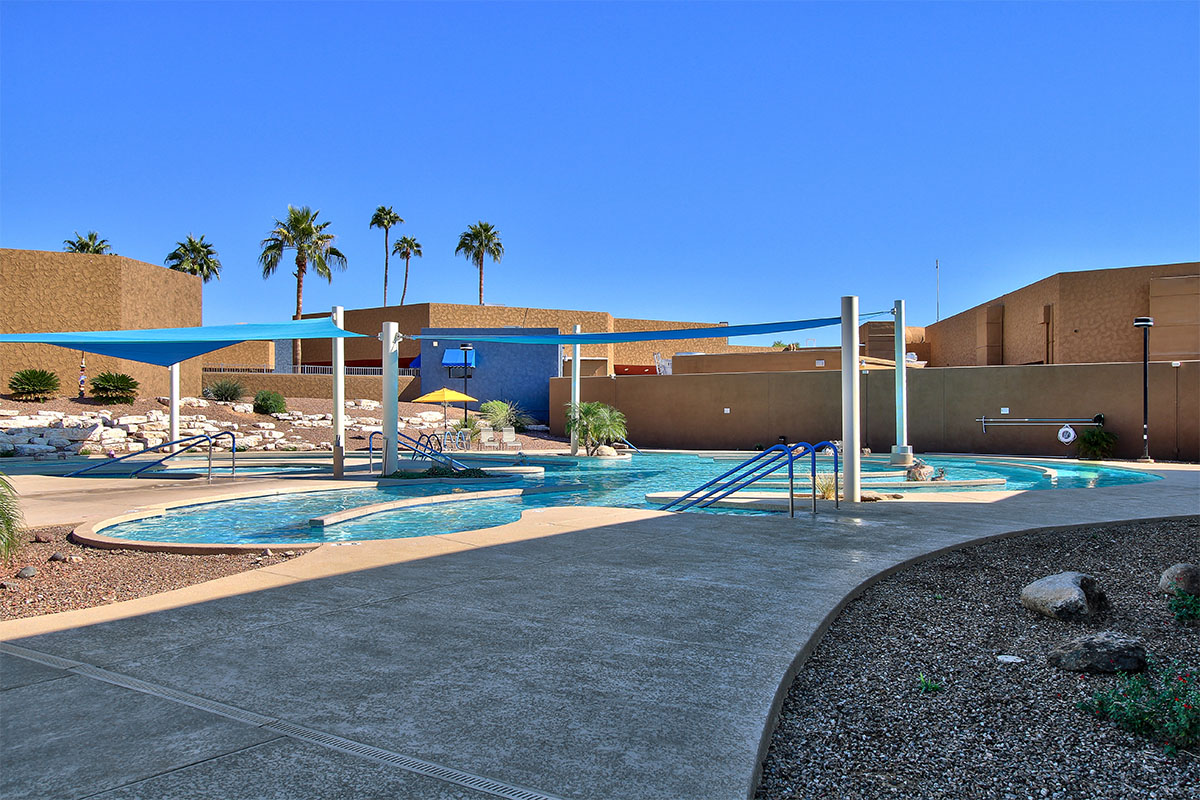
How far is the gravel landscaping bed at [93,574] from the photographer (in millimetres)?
4883

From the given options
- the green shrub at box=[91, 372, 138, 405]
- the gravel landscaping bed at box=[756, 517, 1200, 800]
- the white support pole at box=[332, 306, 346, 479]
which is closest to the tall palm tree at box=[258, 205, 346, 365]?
the green shrub at box=[91, 372, 138, 405]

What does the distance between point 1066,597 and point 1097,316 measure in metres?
25.9

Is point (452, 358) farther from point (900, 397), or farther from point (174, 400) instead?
point (900, 397)

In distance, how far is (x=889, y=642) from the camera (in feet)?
13.7

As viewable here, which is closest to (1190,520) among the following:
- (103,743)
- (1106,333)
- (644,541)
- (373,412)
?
(644,541)

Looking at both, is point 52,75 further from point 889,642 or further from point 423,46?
point 889,642

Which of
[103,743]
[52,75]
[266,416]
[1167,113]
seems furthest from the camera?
[266,416]

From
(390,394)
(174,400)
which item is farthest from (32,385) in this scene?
(390,394)

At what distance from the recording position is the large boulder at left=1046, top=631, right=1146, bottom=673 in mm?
3619

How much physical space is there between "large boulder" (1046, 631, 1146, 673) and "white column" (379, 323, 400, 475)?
11353 mm

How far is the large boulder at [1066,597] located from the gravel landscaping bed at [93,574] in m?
5.35

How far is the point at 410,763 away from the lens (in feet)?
8.23

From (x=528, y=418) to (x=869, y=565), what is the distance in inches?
943

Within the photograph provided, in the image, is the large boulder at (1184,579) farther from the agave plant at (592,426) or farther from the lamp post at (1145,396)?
the agave plant at (592,426)
